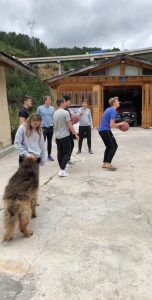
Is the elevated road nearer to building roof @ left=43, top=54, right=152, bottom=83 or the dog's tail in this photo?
building roof @ left=43, top=54, right=152, bottom=83

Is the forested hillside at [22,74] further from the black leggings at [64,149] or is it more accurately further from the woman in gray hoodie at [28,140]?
the woman in gray hoodie at [28,140]

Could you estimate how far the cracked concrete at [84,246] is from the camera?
11.8 feet

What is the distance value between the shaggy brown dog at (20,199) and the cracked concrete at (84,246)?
0.73 ft

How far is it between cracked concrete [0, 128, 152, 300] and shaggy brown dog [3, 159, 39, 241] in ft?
0.73

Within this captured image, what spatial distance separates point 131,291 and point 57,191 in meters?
3.70

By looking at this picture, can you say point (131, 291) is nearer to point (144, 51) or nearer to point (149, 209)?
point (149, 209)

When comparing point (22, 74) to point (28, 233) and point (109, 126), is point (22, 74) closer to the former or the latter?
point (109, 126)

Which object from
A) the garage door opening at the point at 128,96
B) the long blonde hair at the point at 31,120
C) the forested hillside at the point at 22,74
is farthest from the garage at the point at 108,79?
the long blonde hair at the point at 31,120

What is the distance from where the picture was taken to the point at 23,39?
212ft

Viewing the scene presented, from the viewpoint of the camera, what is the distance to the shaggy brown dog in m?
4.58

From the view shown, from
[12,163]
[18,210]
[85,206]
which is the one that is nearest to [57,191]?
[85,206]

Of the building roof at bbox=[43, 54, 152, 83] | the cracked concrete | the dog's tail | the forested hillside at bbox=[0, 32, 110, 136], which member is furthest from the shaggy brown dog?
the building roof at bbox=[43, 54, 152, 83]

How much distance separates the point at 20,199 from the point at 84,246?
1.01 metres

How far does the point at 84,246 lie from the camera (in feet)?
15.0
